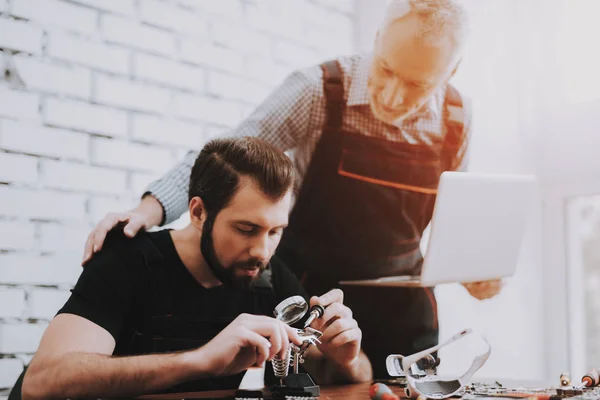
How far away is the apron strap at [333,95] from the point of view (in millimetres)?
2035

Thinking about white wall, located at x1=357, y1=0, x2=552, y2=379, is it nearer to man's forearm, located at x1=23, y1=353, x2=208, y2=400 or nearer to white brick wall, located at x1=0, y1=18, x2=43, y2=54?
white brick wall, located at x1=0, y1=18, x2=43, y2=54

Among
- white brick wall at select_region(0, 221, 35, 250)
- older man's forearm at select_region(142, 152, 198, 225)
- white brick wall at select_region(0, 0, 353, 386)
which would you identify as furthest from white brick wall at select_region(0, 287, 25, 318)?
older man's forearm at select_region(142, 152, 198, 225)

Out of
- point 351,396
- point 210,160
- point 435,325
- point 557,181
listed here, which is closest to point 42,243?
point 210,160

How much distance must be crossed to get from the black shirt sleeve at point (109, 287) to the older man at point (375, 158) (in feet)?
1.74

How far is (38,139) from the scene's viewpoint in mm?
1770

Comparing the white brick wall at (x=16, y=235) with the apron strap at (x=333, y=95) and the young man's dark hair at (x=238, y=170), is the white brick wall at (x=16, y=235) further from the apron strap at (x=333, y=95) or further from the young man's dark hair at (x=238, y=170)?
the apron strap at (x=333, y=95)

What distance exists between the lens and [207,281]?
1.72 meters

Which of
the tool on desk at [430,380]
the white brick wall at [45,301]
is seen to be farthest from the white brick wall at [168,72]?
the tool on desk at [430,380]

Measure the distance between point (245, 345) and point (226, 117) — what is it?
1.09 metres

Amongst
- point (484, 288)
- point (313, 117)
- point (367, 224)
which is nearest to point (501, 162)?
point (484, 288)

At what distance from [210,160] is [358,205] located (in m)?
0.56

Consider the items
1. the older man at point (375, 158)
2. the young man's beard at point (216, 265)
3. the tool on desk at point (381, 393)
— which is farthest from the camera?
the older man at point (375, 158)

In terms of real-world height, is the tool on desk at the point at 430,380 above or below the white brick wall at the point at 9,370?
above

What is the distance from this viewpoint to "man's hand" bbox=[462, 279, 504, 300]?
213cm
